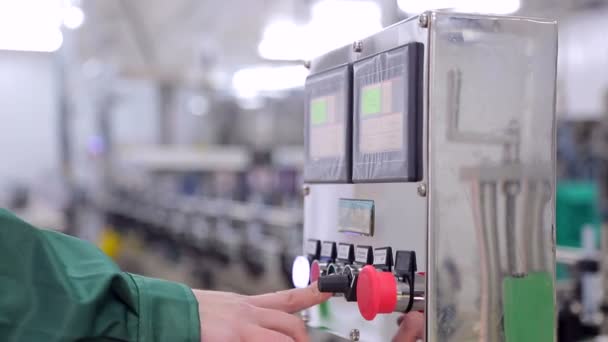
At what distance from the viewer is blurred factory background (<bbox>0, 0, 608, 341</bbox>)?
335 centimetres

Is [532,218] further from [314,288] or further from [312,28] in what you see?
[312,28]

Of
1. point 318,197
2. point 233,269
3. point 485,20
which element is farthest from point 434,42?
point 233,269

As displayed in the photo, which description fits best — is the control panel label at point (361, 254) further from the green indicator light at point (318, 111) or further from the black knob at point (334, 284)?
the green indicator light at point (318, 111)

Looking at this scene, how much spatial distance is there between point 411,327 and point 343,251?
135mm

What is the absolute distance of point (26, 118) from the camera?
25.5 ft

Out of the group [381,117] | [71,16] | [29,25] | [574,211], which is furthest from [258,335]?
[29,25]

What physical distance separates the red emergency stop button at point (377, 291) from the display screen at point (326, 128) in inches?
6.6

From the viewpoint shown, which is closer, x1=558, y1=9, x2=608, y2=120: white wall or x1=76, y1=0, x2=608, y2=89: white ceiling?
x1=76, y1=0, x2=608, y2=89: white ceiling

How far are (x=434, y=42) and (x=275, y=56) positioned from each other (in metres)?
5.81

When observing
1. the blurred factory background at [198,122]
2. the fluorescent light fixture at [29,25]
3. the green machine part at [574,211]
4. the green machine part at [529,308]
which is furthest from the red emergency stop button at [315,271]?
the fluorescent light fixture at [29,25]

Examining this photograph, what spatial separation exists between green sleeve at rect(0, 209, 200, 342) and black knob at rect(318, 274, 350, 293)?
121mm

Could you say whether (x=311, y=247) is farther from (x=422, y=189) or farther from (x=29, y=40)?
(x=29, y=40)

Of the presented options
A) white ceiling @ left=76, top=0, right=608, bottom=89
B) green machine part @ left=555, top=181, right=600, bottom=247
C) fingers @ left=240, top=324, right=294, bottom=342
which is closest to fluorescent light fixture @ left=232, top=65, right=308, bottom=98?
white ceiling @ left=76, top=0, right=608, bottom=89

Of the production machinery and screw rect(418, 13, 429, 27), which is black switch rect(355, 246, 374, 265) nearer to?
the production machinery
